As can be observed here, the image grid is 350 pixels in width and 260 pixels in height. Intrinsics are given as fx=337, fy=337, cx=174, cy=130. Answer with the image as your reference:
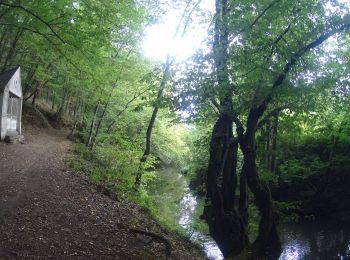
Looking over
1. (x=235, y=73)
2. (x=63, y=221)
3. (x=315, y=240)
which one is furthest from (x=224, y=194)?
(x=315, y=240)

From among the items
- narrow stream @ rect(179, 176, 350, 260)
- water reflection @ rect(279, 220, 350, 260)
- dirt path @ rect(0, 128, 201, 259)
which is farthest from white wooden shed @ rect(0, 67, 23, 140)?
water reflection @ rect(279, 220, 350, 260)

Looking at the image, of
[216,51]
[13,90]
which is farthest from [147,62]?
[216,51]

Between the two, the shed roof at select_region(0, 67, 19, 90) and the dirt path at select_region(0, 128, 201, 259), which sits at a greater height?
the shed roof at select_region(0, 67, 19, 90)

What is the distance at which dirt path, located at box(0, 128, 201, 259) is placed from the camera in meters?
7.08

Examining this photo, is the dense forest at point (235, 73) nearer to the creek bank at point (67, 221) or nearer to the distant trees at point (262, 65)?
the distant trees at point (262, 65)

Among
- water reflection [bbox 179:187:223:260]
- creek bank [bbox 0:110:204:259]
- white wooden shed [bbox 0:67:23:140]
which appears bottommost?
water reflection [bbox 179:187:223:260]

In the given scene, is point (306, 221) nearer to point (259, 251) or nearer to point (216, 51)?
point (259, 251)

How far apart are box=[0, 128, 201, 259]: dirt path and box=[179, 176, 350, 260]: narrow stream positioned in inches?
110

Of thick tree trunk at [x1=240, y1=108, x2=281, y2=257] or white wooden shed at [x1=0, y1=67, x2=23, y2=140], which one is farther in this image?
white wooden shed at [x1=0, y1=67, x2=23, y2=140]

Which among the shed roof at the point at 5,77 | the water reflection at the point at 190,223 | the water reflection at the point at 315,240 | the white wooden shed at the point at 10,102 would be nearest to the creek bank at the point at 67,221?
the water reflection at the point at 190,223

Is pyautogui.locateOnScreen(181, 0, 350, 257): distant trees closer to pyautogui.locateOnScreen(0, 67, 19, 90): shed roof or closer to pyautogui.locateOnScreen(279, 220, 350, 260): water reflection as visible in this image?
pyautogui.locateOnScreen(279, 220, 350, 260): water reflection

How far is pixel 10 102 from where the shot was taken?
859 inches

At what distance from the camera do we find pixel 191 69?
9430mm

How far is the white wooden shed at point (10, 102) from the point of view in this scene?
20312mm
